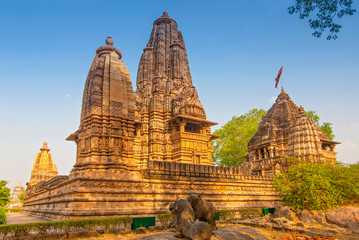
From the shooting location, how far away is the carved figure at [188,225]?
648 cm

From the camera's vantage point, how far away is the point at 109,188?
38.0 feet

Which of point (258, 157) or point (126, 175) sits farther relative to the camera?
point (258, 157)

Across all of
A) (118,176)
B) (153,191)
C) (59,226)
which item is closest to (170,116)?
(153,191)

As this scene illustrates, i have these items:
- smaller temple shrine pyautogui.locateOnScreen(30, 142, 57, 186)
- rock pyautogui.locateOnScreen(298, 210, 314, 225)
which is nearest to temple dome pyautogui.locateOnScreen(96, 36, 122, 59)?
rock pyautogui.locateOnScreen(298, 210, 314, 225)

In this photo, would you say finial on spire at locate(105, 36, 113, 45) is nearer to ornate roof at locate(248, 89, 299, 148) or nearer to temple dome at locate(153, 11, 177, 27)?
ornate roof at locate(248, 89, 299, 148)

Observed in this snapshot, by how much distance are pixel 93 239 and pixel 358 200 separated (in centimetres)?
1341

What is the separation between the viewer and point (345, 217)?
1194 cm

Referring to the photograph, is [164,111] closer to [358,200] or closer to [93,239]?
[358,200]

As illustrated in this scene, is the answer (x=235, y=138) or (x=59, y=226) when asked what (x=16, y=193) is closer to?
(x=235, y=138)

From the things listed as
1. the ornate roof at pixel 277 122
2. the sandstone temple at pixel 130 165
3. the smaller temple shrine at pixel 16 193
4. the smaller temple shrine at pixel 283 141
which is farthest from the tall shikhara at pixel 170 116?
the smaller temple shrine at pixel 16 193

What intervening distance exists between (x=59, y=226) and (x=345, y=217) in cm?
1160

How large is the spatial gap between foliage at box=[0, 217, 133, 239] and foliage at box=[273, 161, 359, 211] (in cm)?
918

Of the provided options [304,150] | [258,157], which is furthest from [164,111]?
[304,150]

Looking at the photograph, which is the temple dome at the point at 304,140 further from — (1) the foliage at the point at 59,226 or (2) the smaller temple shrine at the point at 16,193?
(2) the smaller temple shrine at the point at 16,193
